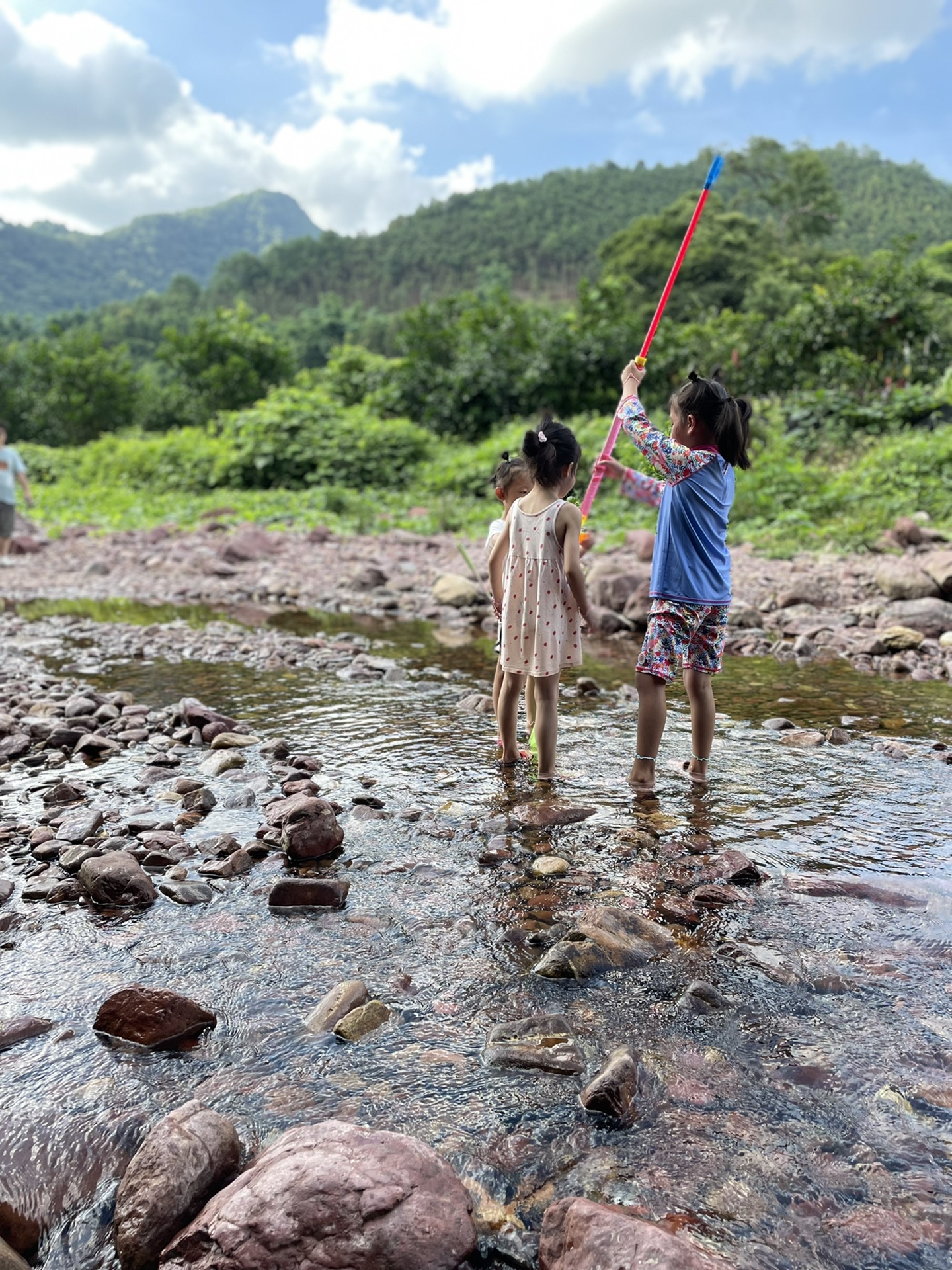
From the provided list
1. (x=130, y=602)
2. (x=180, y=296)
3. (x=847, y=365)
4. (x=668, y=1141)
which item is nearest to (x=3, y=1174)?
(x=668, y=1141)

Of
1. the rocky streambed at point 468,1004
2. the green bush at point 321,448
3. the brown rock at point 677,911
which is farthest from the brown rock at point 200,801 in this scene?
the green bush at point 321,448

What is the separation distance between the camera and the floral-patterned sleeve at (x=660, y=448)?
3.85 meters

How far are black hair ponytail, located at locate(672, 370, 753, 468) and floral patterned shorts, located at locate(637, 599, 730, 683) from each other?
672mm

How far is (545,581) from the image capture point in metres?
4.12

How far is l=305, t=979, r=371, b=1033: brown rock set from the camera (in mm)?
2387

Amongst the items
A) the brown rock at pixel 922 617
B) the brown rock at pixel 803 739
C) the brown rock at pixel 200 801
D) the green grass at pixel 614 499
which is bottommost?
the brown rock at pixel 200 801

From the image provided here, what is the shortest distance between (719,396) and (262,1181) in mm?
3285

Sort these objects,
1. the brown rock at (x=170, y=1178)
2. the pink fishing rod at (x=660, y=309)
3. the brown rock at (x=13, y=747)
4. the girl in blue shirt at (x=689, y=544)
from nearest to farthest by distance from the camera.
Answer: the brown rock at (x=170, y=1178), the pink fishing rod at (x=660, y=309), the girl in blue shirt at (x=689, y=544), the brown rock at (x=13, y=747)

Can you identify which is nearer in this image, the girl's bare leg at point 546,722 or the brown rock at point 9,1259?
the brown rock at point 9,1259

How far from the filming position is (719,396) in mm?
3832

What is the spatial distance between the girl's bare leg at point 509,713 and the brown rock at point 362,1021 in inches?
79.7

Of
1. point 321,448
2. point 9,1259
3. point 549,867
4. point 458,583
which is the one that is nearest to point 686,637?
point 549,867

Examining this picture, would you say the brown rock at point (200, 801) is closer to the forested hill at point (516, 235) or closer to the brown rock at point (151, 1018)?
the brown rock at point (151, 1018)

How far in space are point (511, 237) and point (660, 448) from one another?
302 feet
